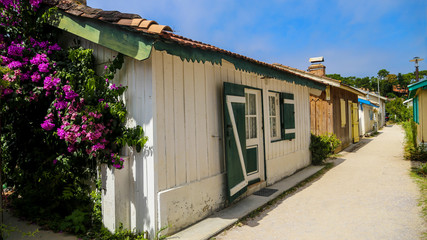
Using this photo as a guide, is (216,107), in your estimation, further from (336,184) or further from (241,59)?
(336,184)

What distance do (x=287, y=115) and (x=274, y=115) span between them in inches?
16.9

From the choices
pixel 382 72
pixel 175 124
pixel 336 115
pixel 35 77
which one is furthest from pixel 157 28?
pixel 382 72

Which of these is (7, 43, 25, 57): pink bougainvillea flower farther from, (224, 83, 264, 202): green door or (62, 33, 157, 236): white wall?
(224, 83, 264, 202): green door

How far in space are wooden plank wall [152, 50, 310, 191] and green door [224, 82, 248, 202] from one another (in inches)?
6.4

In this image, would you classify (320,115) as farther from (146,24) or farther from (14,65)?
(14,65)

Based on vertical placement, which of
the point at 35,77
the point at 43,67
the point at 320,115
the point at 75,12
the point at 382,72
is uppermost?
the point at 382,72

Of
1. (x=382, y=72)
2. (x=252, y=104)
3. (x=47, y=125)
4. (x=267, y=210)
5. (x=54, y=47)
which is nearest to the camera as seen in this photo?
(x=47, y=125)

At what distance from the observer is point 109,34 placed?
341 cm

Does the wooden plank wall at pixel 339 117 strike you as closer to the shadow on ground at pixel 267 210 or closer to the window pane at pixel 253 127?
the shadow on ground at pixel 267 210

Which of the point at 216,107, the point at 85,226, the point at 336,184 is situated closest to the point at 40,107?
the point at 85,226

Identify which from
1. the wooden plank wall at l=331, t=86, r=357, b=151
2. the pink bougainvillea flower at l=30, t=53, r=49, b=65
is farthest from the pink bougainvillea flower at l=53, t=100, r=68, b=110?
the wooden plank wall at l=331, t=86, r=357, b=151

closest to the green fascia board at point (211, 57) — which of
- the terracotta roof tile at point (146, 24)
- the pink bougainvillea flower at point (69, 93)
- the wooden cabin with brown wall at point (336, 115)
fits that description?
the terracotta roof tile at point (146, 24)

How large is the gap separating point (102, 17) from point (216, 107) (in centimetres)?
218

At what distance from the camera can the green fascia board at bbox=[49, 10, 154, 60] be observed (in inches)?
123
